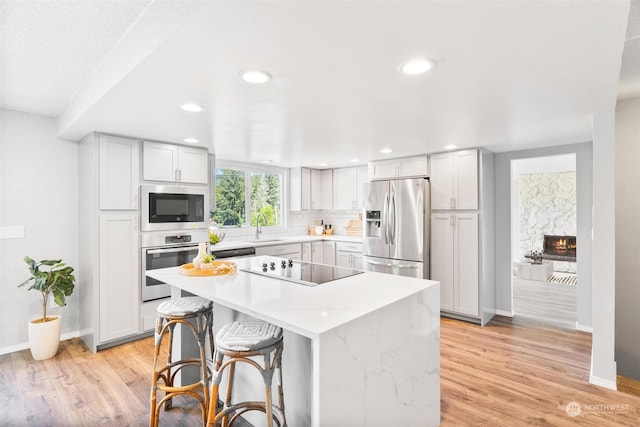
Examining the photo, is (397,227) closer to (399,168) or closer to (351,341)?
(399,168)

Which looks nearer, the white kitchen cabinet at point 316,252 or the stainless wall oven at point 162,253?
the stainless wall oven at point 162,253

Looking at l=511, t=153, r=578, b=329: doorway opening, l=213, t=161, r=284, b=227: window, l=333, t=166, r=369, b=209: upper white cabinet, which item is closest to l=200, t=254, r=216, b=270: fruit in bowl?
l=213, t=161, r=284, b=227: window

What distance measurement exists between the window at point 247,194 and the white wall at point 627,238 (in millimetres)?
4535

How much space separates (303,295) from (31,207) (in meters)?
3.20

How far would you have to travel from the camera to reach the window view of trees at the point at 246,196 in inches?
200

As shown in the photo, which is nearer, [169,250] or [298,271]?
[298,271]

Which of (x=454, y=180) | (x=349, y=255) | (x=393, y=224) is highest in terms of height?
(x=454, y=180)

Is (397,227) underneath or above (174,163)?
underneath

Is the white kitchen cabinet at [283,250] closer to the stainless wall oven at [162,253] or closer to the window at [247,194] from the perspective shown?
the window at [247,194]

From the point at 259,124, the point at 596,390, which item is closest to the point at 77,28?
the point at 259,124

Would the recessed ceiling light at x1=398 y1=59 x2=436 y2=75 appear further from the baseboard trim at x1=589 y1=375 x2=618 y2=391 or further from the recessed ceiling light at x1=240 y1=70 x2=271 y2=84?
the baseboard trim at x1=589 y1=375 x2=618 y2=391

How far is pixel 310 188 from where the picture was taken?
594 cm

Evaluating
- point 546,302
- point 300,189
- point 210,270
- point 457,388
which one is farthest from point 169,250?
point 546,302

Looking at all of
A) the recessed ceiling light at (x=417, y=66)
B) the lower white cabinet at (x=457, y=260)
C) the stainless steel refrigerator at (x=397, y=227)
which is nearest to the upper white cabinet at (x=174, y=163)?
the stainless steel refrigerator at (x=397, y=227)
